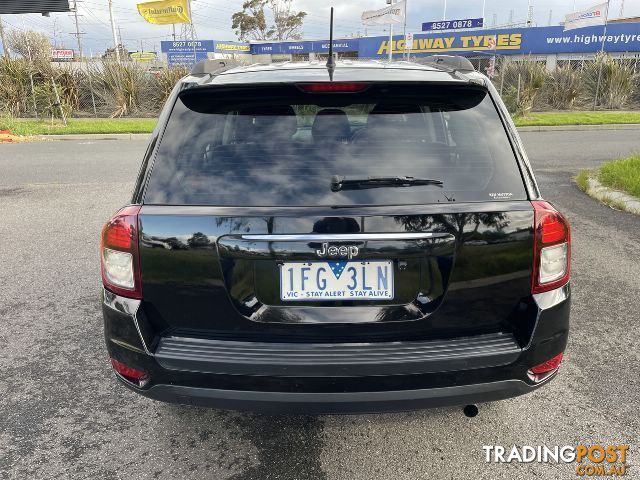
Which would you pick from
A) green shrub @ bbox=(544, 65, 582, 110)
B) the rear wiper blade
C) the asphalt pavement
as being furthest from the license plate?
green shrub @ bbox=(544, 65, 582, 110)

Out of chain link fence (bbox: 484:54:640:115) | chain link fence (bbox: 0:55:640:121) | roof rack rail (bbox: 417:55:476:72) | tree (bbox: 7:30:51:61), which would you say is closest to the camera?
roof rack rail (bbox: 417:55:476:72)

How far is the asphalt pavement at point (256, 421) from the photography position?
232 cm

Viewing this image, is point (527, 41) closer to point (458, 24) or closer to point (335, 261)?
point (458, 24)

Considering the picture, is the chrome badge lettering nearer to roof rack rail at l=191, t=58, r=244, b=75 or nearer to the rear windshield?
the rear windshield

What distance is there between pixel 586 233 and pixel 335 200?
4696 millimetres

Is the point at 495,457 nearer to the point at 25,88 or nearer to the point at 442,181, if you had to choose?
the point at 442,181

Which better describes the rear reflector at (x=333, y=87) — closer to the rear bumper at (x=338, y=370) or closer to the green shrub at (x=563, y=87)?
the rear bumper at (x=338, y=370)

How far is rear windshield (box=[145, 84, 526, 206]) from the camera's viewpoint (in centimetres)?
204

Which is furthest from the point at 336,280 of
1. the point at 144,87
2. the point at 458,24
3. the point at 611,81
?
the point at 458,24

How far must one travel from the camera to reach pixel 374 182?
205cm

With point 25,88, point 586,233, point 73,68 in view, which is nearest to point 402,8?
point 73,68

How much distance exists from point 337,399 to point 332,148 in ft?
3.34

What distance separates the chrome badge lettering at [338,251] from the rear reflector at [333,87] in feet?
2.20

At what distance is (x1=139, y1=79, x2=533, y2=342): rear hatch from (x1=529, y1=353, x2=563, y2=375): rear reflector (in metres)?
0.23
